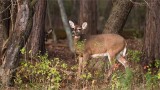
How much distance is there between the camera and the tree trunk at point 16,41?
11023mm

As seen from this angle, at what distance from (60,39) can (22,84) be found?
407 inches

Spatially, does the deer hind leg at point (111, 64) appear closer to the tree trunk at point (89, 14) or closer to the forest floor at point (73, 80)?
the forest floor at point (73, 80)

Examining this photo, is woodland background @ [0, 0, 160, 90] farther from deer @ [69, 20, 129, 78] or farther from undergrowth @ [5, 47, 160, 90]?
deer @ [69, 20, 129, 78]

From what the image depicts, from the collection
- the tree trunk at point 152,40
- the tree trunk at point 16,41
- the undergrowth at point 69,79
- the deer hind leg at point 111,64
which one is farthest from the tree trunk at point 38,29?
the tree trunk at point 16,41

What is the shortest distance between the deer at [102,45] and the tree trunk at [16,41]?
2756mm

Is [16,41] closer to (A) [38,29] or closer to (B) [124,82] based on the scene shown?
(B) [124,82]

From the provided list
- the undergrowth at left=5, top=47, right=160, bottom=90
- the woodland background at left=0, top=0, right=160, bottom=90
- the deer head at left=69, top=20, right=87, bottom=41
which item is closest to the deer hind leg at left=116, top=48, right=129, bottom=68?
the woodland background at left=0, top=0, right=160, bottom=90

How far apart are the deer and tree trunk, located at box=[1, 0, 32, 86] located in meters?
2.76

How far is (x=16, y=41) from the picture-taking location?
11.1 metres

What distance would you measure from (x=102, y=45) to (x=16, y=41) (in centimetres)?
321

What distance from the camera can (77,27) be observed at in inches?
541

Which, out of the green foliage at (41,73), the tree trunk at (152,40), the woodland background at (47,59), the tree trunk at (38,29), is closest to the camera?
the green foliage at (41,73)

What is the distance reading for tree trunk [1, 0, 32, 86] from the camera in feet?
36.2

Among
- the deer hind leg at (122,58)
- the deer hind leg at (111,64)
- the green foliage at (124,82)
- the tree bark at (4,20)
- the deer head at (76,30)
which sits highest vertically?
the tree bark at (4,20)
